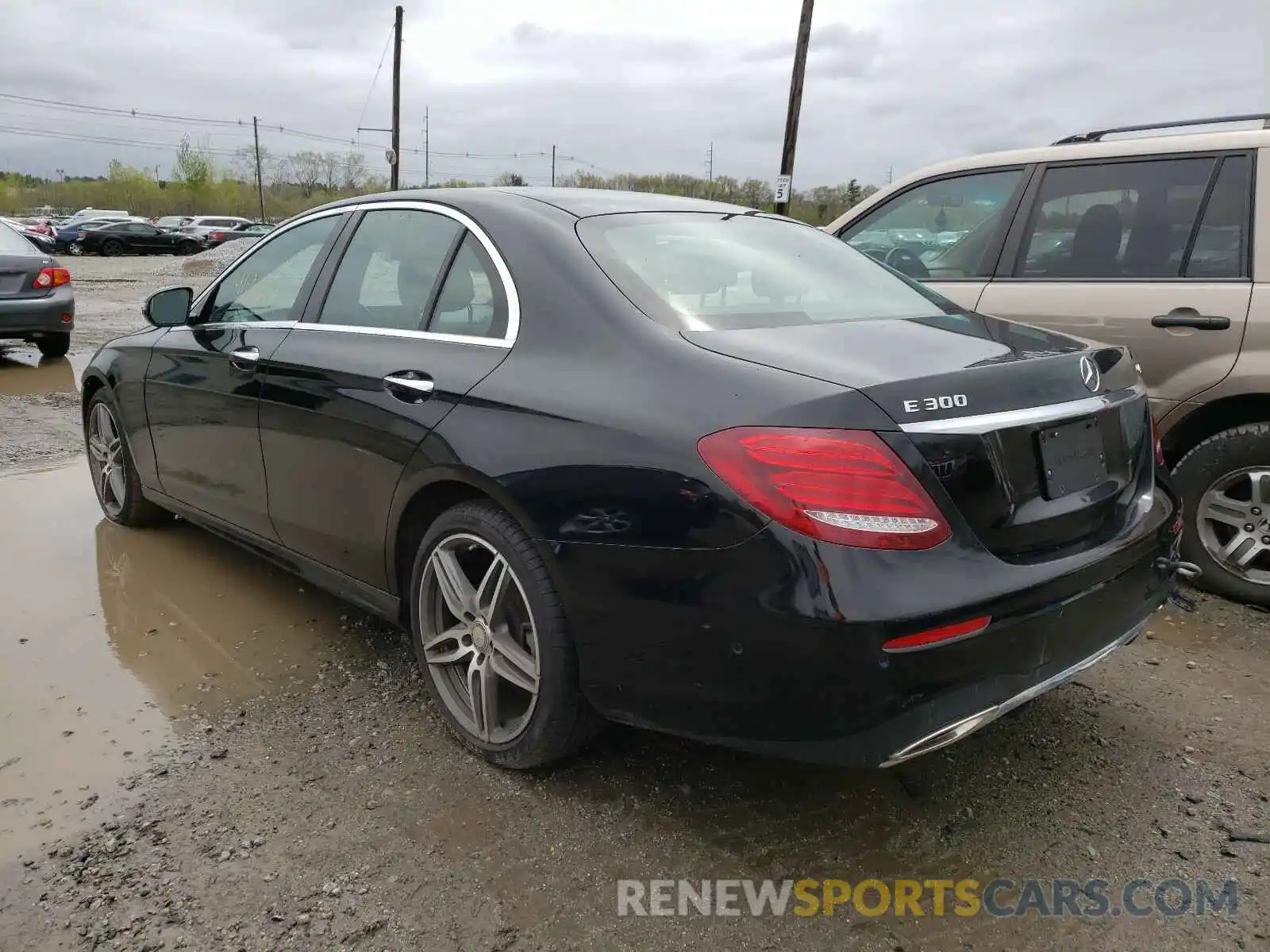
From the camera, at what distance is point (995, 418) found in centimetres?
214

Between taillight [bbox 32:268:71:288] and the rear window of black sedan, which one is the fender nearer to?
the rear window of black sedan

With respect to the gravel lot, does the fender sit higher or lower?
higher

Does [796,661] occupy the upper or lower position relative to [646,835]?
upper

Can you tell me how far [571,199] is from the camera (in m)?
3.06

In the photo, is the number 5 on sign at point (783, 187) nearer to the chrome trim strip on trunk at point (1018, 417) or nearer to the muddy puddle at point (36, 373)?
the muddy puddle at point (36, 373)

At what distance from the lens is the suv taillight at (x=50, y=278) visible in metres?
9.91

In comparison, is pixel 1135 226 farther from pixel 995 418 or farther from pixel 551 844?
pixel 551 844

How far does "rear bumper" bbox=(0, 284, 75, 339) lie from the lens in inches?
381

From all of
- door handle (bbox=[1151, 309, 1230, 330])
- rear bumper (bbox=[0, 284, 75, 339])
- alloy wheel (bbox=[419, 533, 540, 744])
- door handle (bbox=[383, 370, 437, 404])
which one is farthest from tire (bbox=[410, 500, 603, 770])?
rear bumper (bbox=[0, 284, 75, 339])

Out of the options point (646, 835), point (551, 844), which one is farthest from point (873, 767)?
point (551, 844)

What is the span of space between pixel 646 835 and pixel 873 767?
674mm

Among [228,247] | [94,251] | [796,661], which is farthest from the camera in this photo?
[94,251]

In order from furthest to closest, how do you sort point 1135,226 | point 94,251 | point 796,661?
point 94,251, point 1135,226, point 796,661

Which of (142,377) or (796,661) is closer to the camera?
(796,661)
